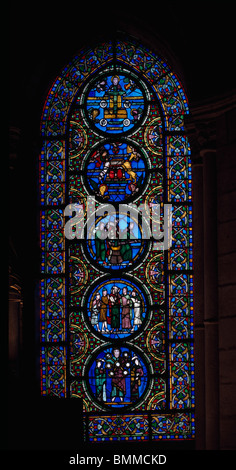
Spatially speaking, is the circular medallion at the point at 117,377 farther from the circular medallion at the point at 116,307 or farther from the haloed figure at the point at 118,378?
the circular medallion at the point at 116,307

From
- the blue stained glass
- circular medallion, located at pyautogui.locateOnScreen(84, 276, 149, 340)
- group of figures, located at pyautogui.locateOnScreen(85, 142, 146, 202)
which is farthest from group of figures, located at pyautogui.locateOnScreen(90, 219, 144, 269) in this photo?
the blue stained glass

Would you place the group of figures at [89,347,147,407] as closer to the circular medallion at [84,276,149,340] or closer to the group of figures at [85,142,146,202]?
the circular medallion at [84,276,149,340]

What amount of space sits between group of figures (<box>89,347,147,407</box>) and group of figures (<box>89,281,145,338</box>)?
0.93 feet

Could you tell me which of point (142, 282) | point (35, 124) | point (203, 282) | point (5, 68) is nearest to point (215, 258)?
point (203, 282)

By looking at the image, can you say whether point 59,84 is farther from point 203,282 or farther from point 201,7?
point 203,282

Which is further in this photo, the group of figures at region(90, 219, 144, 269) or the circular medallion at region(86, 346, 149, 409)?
the group of figures at region(90, 219, 144, 269)

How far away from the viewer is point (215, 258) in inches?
376

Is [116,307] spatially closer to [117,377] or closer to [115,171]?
[117,377]

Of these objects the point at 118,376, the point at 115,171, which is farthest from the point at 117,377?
the point at 115,171

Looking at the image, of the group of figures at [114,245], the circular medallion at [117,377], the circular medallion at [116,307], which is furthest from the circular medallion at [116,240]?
the circular medallion at [117,377]

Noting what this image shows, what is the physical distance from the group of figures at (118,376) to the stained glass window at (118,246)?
0.04ft

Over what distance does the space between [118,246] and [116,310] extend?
884mm

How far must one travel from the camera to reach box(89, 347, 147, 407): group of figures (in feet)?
36.6

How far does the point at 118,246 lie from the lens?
1165 cm
